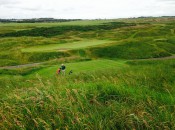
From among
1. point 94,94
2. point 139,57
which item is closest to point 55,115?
point 94,94

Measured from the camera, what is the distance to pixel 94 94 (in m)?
5.50

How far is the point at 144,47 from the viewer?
55.2 meters

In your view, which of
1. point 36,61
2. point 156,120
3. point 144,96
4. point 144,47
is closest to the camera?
point 156,120

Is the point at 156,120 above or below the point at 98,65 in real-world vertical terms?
above

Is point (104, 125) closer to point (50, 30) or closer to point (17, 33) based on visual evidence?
point (17, 33)

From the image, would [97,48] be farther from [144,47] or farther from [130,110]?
[130,110]

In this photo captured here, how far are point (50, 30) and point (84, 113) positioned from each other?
11508 cm

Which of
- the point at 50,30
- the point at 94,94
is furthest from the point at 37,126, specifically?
the point at 50,30

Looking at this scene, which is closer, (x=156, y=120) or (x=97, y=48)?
(x=156, y=120)

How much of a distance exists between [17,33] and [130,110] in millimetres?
106118

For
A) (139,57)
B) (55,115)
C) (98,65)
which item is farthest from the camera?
(139,57)

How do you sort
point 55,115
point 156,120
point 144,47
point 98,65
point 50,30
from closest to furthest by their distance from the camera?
point 156,120 < point 55,115 < point 98,65 < point 144,47 < point 50,30

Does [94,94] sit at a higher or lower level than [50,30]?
higher

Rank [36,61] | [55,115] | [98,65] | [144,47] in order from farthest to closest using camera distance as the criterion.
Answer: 1. [144,47]
2. [36,61]
3. [98,65]
4. [55,115]
